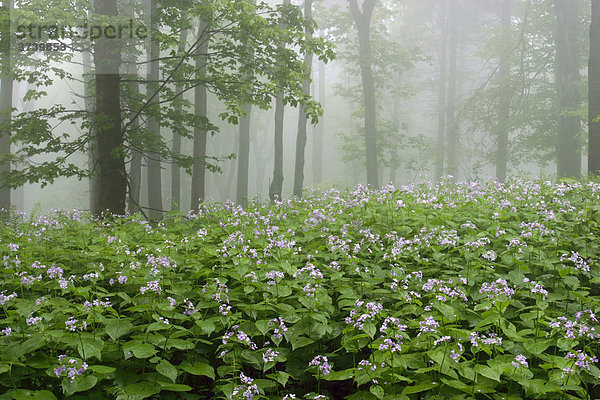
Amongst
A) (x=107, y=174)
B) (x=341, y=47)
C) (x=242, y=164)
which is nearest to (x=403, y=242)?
(x=107, y=174)

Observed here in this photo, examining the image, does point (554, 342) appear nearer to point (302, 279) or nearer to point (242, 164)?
point (302, 279)

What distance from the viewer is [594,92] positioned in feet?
36.4

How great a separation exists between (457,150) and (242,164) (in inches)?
797

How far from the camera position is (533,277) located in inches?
192

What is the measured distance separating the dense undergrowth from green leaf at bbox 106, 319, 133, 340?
1 centimetres

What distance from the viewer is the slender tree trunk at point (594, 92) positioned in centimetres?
1087

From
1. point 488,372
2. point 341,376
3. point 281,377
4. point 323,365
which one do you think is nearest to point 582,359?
point 488,372

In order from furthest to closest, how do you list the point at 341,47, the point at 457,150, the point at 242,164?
the point at 341,47 → the point at 457,150 → the point at 242,164

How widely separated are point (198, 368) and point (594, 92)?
11.9 meters

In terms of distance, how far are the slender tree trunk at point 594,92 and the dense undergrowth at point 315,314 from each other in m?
5.66

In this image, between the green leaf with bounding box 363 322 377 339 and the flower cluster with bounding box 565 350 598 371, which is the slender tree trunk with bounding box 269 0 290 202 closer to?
the green leaf with bounding box 363 322 377 339

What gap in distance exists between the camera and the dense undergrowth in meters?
3.17

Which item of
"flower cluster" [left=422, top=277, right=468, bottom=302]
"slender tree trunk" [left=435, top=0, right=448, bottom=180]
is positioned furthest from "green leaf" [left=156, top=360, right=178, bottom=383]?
"slender tree trunk" [left=435, top=0, right=448, bottom=180]

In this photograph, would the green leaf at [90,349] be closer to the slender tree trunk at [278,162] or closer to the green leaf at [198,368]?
the green leaf at [198,368]
